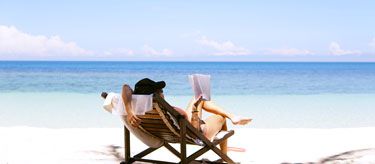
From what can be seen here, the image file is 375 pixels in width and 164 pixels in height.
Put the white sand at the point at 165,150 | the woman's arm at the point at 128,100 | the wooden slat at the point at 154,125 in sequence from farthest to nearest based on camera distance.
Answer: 1. the white sand at the point at 165,150
2. the wooden slat at the point at 154,125
3. the woman's arm at the point at 128,100

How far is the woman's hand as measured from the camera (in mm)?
3896

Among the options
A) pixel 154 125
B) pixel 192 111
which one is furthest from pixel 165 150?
pixel 154 125

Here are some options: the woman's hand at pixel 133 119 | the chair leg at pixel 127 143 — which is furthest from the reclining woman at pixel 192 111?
the chair leg at pixel 127 143

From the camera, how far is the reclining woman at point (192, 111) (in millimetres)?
3775

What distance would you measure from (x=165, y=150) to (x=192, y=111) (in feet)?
5.16

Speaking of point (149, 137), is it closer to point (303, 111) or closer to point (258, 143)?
point (258, 143)

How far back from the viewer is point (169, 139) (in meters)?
4.30

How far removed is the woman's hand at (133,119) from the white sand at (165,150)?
48.6 inches

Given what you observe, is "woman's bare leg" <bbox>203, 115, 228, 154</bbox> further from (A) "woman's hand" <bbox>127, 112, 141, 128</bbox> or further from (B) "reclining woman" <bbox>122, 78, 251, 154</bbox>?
(A) "woman's hand" <bbox>127, 112, 141, 128</bbox>

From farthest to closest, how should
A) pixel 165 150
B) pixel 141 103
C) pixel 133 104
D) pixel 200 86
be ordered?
pixel 165 150
pixel 200 86
pixel 133 104
pixel 141 103

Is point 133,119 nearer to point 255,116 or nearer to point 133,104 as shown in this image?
point 133,104

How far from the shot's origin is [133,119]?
3.93m

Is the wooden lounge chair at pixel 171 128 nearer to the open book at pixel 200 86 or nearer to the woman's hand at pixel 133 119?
the woman's hand at pixel 133 119

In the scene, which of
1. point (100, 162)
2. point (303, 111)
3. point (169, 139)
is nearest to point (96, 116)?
point (303, 111)
